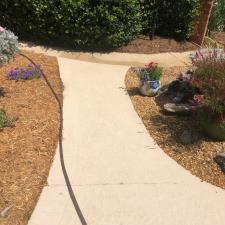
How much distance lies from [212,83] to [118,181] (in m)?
1.55

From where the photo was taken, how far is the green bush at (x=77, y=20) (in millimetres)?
7840

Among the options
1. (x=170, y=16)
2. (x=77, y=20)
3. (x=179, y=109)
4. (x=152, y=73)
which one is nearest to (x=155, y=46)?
(x=170, y=16)

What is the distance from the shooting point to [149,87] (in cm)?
639

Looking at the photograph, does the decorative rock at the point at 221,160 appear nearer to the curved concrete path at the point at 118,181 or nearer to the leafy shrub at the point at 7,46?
the curved concrete path at the point at 118,181

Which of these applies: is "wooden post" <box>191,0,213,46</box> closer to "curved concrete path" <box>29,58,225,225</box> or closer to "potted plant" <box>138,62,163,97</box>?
"potted plant" <box>138,62,163,97</box>

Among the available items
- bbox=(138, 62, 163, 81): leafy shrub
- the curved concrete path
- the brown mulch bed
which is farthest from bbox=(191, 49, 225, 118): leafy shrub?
the brown mulch bed

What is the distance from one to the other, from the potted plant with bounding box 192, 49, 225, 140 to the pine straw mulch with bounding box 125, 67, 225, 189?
182 millimetres

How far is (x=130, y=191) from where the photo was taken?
4492 mm

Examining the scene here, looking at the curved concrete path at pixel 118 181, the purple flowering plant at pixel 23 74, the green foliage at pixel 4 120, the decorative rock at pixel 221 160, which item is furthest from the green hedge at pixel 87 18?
the decorative rock at pixel 221 160

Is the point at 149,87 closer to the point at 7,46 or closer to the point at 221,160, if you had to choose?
the point at 221,160

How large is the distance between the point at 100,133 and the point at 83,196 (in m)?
1.25

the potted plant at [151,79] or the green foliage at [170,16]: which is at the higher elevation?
the green foliage at [170,16]

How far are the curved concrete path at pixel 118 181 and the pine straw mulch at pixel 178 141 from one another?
0.35 feet

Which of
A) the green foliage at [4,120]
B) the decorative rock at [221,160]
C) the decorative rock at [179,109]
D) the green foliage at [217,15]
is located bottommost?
the green foliage at [4,120]
